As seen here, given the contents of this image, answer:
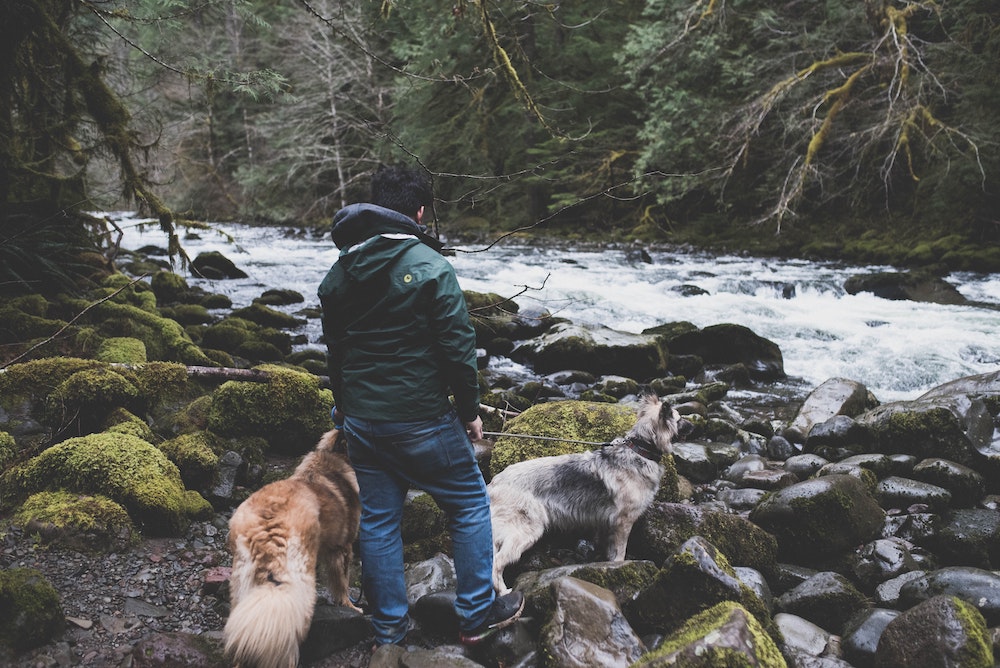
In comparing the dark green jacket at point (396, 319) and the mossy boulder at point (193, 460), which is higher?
the dark green jacket at point (396, 319)

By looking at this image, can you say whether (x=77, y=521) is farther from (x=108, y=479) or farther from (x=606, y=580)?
(x=606, y=580)

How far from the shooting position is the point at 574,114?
27.1 meters

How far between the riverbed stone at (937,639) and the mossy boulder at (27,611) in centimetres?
399

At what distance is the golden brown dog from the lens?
2.64 metres

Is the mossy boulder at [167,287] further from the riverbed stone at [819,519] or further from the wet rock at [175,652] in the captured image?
the riverbed stone at [819,519]

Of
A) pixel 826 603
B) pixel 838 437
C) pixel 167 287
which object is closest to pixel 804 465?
pixel 838 437

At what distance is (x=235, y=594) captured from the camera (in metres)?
2.83

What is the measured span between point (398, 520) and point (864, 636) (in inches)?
99.7

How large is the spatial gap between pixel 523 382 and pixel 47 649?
6871 mm

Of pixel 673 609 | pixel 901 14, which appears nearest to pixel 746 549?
pixel 673 609

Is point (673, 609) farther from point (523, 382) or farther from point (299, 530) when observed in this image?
point (523, 382)

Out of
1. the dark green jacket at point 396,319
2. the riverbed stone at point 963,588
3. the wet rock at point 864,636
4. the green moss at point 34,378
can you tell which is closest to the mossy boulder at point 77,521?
the green moss at point 34,378

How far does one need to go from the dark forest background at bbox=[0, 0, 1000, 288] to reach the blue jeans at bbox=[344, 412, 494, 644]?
2668mm

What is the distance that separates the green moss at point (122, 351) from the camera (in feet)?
20.6
